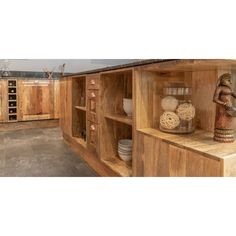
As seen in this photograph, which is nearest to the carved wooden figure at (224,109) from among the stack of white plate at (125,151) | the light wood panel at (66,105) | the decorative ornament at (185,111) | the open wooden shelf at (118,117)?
the decorative ornament at (185,111)

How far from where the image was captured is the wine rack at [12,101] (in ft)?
9.20

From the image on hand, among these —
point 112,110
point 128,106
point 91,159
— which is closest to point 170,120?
point 128,106

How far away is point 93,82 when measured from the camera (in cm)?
147

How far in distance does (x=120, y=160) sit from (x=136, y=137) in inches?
14.8

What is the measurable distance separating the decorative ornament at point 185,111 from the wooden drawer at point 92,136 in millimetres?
637

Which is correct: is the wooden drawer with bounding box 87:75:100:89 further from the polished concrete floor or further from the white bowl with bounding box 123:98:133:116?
the polished concrete floor

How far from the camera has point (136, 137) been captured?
1.03m

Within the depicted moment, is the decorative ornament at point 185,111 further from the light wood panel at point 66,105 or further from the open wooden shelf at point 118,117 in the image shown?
the light wood panel at point 66,105

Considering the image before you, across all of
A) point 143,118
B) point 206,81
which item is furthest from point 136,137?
point 206,81

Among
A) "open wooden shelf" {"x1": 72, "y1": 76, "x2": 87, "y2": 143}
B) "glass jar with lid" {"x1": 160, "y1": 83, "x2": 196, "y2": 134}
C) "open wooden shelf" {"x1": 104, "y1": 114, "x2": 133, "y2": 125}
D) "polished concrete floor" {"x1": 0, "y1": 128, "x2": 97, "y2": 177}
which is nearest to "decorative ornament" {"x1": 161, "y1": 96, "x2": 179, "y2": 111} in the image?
"glass jar with lid" {"x1": 160, "y1": 83, "x2": 196, "y2": 134}

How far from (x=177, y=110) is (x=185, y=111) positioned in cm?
3
